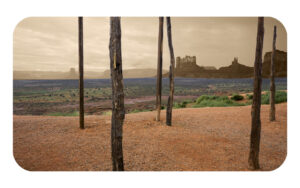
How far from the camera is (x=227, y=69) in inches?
152

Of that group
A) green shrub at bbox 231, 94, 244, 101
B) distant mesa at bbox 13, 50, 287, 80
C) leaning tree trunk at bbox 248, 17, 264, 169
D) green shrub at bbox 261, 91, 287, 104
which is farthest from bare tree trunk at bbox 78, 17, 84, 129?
green shrub at bbox 261, 91, 287, 104

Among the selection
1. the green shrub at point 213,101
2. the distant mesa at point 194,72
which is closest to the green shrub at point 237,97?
the green shrub at point 213,101

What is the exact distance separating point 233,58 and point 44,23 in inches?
138

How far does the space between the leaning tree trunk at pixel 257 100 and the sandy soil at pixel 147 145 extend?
22 cm

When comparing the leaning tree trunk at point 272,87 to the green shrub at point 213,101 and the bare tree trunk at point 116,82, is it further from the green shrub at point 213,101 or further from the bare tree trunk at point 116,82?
the bare tree trunk at point 116,82

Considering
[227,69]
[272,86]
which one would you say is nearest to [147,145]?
[227,69]

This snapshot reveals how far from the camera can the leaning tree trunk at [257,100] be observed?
8.64 feet

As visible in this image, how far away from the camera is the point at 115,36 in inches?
92.2

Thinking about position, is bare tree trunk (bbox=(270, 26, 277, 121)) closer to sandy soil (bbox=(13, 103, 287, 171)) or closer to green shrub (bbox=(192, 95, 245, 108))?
sandy soil (bbox=(13, 103, 287, 171))

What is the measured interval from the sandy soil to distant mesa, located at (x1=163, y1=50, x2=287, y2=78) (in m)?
0.95

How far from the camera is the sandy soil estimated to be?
3020 mm

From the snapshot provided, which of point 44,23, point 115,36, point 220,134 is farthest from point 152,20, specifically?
point 220,134

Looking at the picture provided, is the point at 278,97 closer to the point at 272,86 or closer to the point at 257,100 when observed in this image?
the point at 272,86

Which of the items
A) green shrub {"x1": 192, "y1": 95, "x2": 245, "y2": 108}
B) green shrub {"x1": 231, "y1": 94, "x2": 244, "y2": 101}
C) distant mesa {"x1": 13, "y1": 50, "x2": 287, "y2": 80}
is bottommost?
green shrub {"x1": 192, "y1": 95, "x2": 245, "y2": 108}
